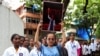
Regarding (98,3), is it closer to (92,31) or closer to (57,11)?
(92,31)

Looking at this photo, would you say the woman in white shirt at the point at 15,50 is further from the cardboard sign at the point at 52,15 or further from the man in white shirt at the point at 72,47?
the man in white shirt at the point at 72,47

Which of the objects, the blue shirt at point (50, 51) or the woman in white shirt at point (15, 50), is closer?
the blue shirt at point (50, 51)

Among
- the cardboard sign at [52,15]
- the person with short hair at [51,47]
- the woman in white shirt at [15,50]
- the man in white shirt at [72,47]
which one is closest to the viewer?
the person with short hair at [51,47]

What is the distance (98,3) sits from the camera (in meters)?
30.1

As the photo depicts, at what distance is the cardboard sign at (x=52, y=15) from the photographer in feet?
29.9

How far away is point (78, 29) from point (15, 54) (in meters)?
28.1

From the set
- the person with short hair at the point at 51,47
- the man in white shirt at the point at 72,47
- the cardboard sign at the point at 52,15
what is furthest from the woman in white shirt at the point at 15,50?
the man in white shirt at the point at 72,47

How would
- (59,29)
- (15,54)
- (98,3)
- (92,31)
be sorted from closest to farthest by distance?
(15,54)
(59,29)
(98,3)
(92,31)

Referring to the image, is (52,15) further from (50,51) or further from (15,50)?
(50,51)

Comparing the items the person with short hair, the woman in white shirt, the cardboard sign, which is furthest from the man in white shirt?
the person with short hair

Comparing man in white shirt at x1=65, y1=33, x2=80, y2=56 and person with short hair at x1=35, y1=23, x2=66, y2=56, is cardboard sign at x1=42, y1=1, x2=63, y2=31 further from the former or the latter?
man in white shirt at x1=65, y1=33, x2=80, y2=56

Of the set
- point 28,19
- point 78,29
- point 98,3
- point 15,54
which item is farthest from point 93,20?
point 28,19

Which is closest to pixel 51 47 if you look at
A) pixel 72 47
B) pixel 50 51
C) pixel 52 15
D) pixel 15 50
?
pixel 50 51

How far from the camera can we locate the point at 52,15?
9.20 meters
